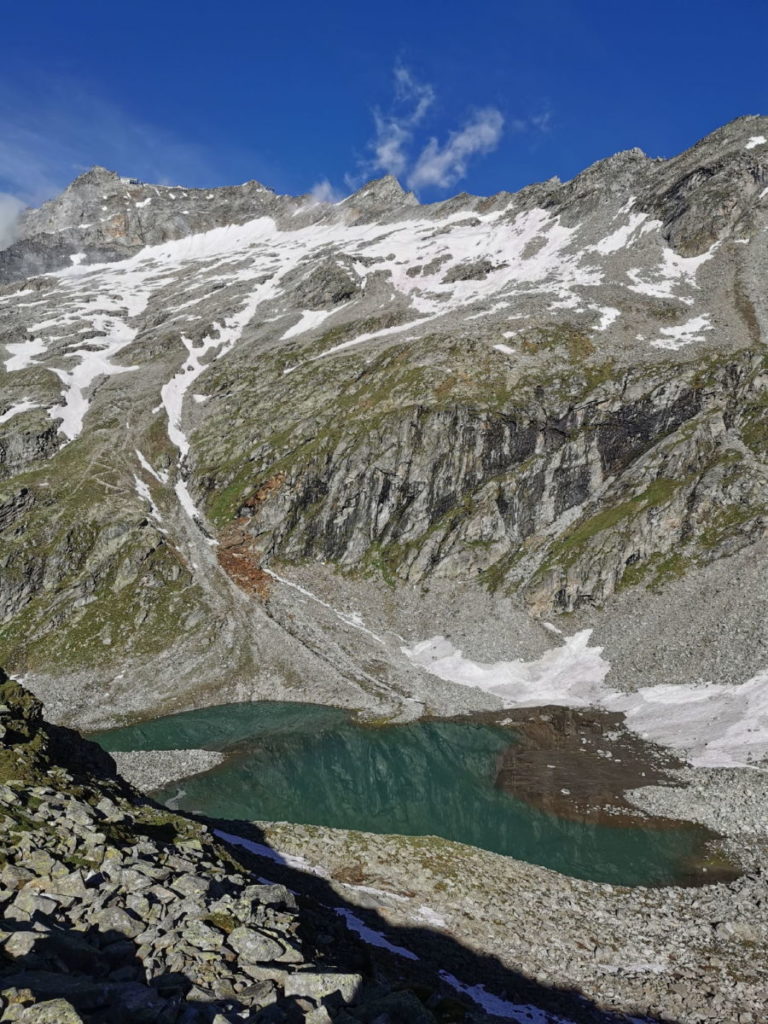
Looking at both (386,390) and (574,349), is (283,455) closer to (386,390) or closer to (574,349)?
(386,390)

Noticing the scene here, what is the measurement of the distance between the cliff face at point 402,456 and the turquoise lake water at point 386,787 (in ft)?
29.6

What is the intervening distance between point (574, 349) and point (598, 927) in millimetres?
122532

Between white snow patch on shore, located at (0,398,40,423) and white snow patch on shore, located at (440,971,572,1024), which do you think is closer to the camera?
white snow patch on shore, located at (440,971,572,1024)

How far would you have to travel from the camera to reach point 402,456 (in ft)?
392

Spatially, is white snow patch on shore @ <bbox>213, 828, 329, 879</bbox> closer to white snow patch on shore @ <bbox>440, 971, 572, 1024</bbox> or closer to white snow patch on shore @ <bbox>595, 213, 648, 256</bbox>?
white snow patch on shore @ <bbox>440, 971, 572, 1024</bbox>

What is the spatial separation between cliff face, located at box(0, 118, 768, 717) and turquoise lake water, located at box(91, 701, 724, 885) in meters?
9.03

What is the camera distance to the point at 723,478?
88.8 metres

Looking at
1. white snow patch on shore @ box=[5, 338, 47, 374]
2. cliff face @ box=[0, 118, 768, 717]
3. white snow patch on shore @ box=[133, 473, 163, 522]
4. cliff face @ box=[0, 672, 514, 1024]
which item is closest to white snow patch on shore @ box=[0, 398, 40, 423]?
cliff face @ box=[0, 118, 768, 717]

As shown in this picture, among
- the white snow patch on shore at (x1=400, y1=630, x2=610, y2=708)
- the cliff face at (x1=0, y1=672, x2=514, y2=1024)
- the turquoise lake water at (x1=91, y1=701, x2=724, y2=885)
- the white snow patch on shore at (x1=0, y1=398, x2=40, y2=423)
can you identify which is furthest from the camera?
the white snow patch on shore at (x1=0, y1=398, x2=40, y2=423)

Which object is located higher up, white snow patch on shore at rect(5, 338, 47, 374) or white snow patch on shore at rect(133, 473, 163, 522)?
white snow patch on shore at rect(5, 338, 47, 374)

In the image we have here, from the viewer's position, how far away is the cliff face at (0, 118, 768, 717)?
87812mm

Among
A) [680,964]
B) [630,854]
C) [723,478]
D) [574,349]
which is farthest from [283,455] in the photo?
[680,964]

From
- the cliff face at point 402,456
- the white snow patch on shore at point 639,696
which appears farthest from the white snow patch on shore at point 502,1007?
the cliff face at point 402,456

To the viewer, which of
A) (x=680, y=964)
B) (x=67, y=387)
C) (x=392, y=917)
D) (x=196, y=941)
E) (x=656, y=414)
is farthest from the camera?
(x=67, y=387)
